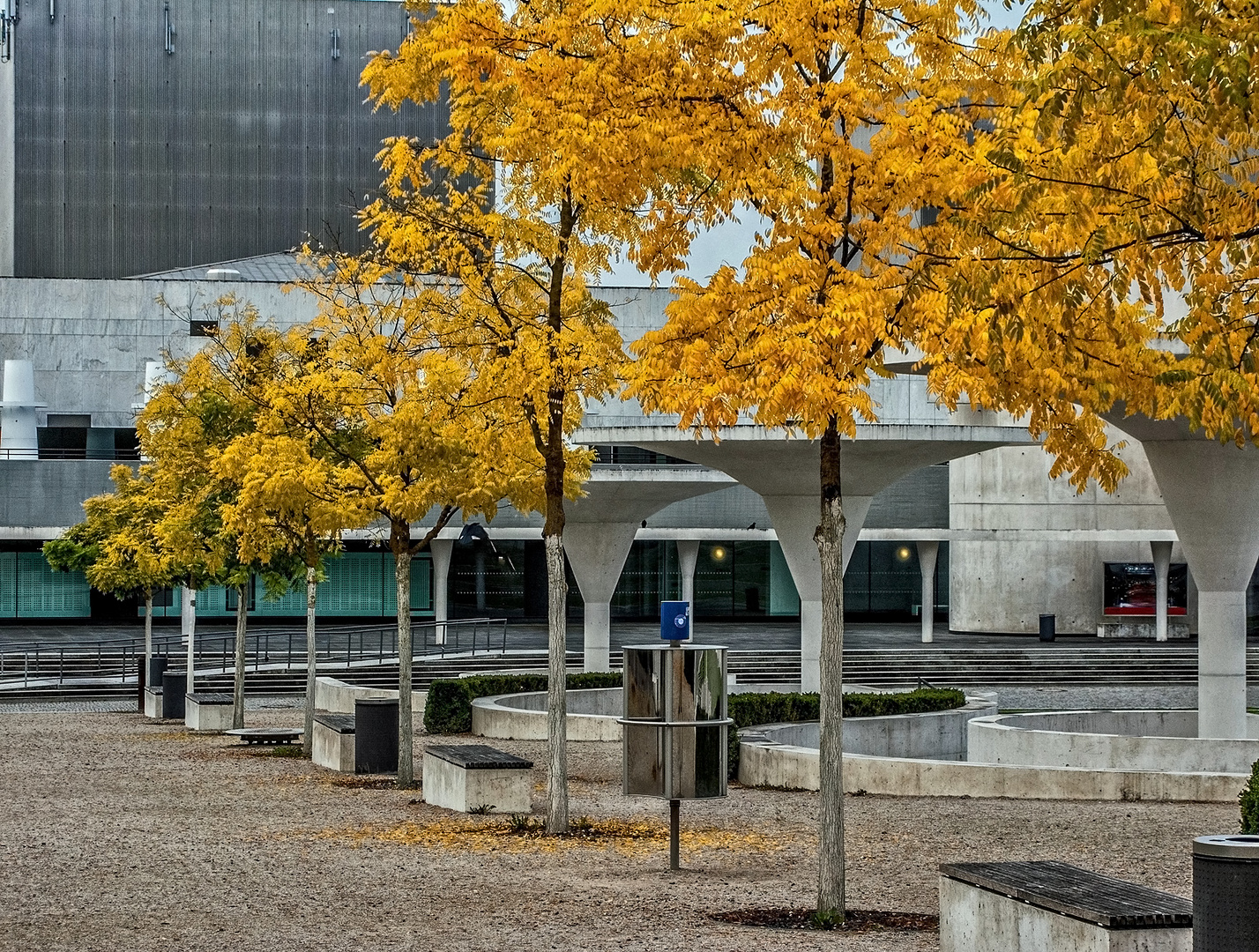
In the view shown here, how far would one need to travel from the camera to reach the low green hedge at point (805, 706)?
75.0 ft

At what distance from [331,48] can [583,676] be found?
41.1 meters

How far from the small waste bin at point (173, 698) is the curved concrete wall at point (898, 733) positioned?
11813 mm

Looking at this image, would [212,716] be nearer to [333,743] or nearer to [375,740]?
[333,743]

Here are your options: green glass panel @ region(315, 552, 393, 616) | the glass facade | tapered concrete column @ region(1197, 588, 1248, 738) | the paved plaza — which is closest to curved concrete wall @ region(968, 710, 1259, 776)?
tapered concrete column @ region(1197, 588, 1248, 738)

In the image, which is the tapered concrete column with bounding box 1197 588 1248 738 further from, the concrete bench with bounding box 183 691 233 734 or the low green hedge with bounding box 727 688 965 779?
the concrete bench with bounding box 183 691 233 734

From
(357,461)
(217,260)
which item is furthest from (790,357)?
(217,260)

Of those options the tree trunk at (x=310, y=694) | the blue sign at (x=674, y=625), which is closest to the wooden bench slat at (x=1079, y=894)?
the blue sign at (x=674, y=625)

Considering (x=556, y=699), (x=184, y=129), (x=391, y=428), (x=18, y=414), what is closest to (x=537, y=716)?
(x=391, y=428)

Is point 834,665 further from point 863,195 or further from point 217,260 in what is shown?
point 217,260

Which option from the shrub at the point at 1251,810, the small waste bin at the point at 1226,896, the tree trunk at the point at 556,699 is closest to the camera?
the small waste bin at the point at 1226,896


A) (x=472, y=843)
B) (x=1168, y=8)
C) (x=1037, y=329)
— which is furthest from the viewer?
(x=472, y=843)

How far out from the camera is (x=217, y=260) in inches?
2520

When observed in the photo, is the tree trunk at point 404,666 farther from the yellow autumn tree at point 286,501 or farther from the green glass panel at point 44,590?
the green glass panel at point 44,590

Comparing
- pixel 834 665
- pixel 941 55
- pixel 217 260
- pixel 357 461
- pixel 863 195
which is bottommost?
pixel 834 665
